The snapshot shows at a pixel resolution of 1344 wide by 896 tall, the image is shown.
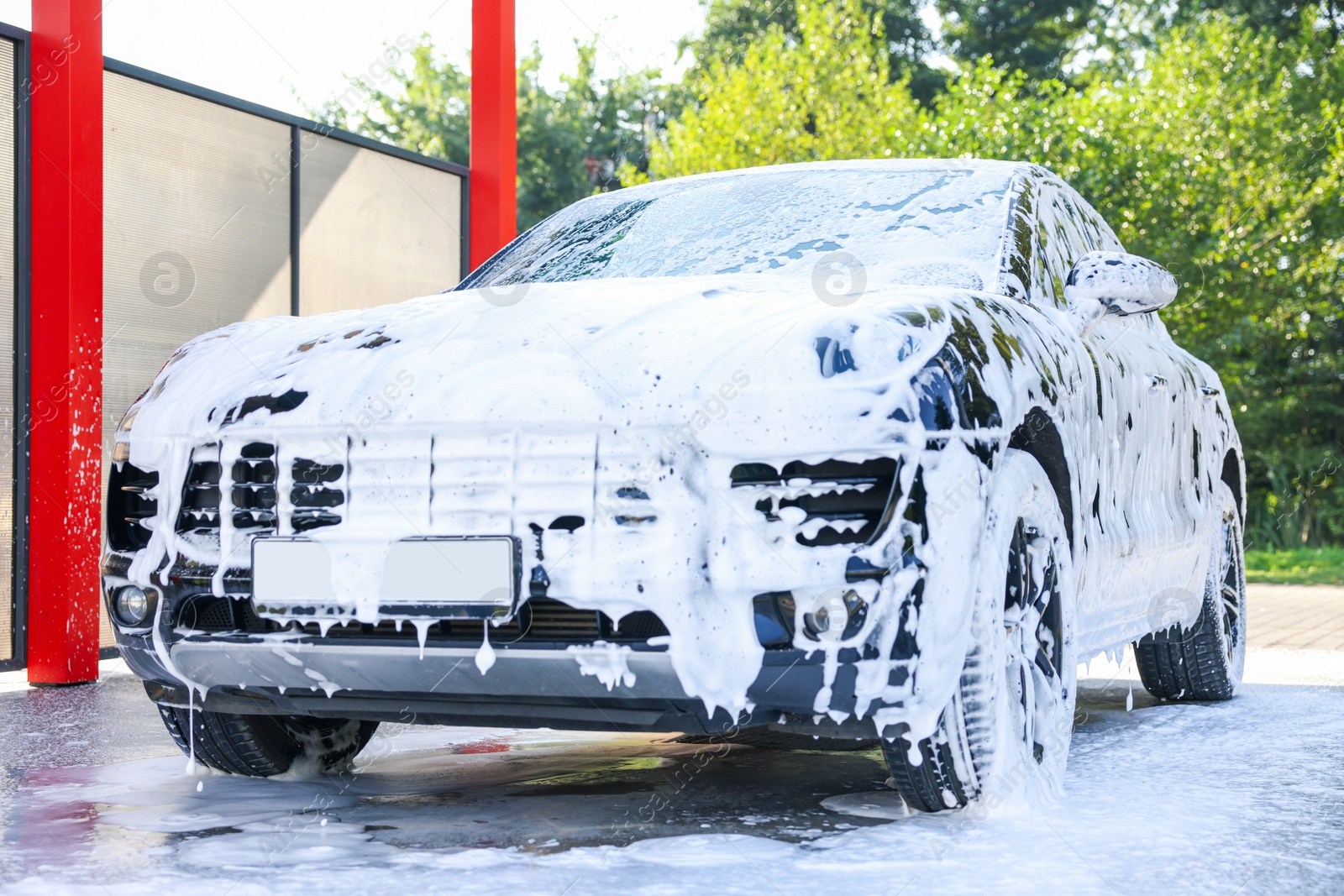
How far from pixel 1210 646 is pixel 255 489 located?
11.2 ft

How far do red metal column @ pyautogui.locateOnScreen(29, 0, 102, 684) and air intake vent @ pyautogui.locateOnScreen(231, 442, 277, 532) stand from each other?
124 inches

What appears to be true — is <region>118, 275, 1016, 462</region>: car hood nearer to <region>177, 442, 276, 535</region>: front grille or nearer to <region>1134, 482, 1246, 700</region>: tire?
<region>177, 442, 276, 535</region>: front grille

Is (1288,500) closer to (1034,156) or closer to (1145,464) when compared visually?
(1034,156)

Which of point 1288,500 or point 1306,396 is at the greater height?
point 1306,396

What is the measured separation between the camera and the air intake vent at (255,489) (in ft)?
10.2

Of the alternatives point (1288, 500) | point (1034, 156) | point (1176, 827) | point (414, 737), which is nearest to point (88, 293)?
point (414, 737)

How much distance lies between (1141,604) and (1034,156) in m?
12.3

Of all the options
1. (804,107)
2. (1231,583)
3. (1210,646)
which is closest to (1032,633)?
(1210,646)

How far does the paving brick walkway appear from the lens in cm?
745

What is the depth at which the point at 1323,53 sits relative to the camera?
20922mm

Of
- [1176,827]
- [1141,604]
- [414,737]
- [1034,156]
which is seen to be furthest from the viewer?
[1034,156]

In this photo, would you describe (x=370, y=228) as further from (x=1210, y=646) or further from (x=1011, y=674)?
(x=1011, y=674)

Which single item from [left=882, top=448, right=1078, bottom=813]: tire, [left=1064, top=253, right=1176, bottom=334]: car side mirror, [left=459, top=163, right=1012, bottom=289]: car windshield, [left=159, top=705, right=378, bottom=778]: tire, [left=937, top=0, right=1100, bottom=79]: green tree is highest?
[left=937, top=0, right=1100, bottom=79]: green tree

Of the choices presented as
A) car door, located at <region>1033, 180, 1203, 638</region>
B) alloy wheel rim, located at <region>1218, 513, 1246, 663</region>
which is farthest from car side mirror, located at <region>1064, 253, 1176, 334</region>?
alloy wheel rim, located at <region>1218, 513, 1246, 663</region>
